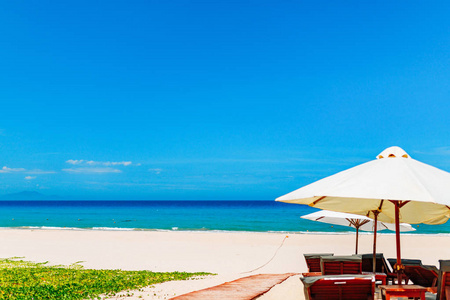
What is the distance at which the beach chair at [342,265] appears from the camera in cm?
705

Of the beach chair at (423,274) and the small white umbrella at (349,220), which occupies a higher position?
the small white umbrella at (349,220)

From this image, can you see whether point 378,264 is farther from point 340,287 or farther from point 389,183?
point 389,183

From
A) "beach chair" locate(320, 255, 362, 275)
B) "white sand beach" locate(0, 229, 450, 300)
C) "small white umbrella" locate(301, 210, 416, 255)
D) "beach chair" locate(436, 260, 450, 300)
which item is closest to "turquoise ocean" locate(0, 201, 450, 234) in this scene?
"white sand beach" locate(0, 229, 450, 300)

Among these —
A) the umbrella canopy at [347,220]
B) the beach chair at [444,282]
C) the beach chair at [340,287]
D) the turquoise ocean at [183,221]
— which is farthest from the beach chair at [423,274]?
the turquoise ocean at [183,221]

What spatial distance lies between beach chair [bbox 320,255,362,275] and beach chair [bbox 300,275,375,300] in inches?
49.0

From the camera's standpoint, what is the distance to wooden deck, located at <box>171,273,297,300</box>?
7680mm

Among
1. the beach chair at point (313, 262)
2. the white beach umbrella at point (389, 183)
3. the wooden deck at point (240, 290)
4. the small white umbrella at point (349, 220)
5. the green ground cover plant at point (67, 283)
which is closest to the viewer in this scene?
the white beach umbrella at point (389, 183)

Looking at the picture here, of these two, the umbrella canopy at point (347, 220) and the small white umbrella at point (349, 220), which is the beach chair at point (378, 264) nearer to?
the small white umbrella at point (349, 220)

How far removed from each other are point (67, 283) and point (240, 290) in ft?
12.6

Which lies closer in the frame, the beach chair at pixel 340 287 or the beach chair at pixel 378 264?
the beach chair at pixel 340 287

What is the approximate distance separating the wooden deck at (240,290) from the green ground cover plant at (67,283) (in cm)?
162

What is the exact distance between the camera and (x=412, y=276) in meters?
8.27

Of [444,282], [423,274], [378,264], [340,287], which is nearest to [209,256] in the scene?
[378,264]

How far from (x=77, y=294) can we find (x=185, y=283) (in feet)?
9.16
